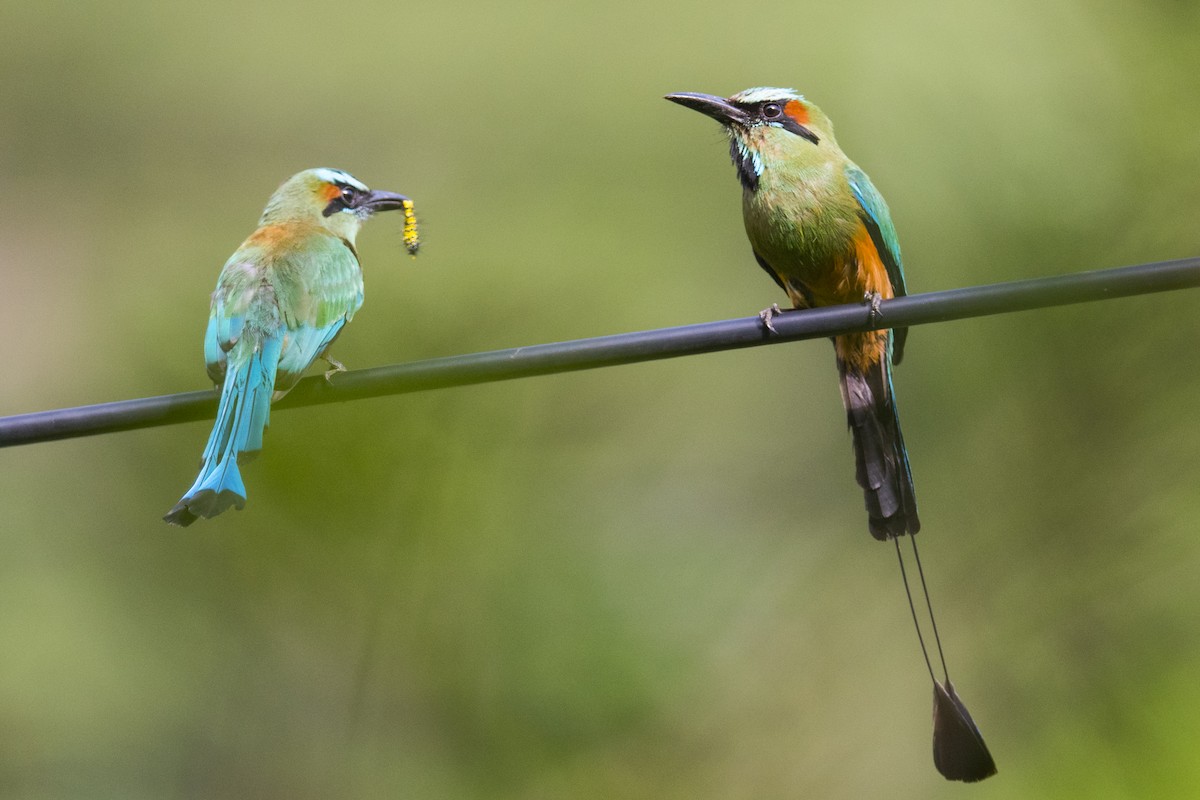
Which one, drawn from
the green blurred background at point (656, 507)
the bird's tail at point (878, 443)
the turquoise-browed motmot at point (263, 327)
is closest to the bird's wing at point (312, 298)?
the turquoise-browed motmot at point (263, 327)

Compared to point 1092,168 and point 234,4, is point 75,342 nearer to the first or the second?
point 234,4

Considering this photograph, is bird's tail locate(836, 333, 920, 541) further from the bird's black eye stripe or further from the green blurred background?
the bird's black eye stripe

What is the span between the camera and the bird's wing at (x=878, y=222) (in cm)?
286

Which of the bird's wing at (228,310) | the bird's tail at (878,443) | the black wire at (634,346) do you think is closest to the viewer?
the black wire at (634,346)

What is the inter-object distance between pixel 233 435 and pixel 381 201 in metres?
1.21

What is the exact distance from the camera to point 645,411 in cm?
612

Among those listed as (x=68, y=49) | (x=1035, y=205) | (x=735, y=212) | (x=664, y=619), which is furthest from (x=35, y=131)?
(x=1035, y=205)

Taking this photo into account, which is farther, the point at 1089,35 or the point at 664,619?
the point at 1089,35

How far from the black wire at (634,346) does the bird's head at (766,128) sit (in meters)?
1.01

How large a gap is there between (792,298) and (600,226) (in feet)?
15.1

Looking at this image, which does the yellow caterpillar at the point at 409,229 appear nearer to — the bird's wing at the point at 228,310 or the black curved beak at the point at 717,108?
the bird's wing at the point at 228,310

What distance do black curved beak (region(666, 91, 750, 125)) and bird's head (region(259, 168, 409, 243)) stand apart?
32.4 inches

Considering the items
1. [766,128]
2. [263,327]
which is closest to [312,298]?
[263,327]

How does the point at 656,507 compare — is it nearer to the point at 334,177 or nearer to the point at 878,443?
the point at 334,177
